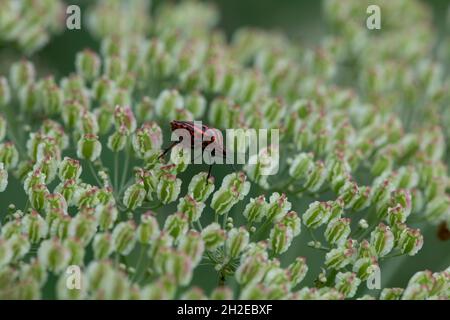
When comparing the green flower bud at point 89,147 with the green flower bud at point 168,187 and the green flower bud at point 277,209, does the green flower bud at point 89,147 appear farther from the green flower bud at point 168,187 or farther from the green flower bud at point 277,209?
the green flower bud at point 277,209

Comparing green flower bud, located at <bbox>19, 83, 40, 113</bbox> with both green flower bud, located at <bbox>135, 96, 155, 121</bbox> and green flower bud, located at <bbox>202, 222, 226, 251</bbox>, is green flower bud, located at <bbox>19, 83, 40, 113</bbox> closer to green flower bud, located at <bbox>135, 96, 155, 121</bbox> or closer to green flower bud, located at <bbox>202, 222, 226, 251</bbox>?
green flower bud, located at <bbox>135, 96, 155, 121</bbox>

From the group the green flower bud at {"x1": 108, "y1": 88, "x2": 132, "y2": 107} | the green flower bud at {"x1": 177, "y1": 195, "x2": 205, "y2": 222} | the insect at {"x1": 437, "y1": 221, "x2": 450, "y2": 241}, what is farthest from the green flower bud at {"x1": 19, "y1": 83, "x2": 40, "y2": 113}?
the insect at {"x1": 437, "y1": 221, "x2": 450, "y2": 241}

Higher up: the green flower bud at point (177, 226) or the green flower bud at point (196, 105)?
the green flower bud at point (196, 105)

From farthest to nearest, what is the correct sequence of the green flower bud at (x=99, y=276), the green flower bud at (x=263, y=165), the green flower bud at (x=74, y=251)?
1. the green flower bud at (x=263, y=165)
2. the green flower bud at (x=74, y=251)
3. the green flower bud at (x=99, y=276)

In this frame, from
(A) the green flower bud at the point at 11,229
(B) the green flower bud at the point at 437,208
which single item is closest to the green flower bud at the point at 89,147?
(A) the green flower bud at the point at 11,229

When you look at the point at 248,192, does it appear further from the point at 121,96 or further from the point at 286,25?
the point at 286,25

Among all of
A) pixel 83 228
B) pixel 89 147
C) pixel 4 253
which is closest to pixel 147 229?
pixel 83 228

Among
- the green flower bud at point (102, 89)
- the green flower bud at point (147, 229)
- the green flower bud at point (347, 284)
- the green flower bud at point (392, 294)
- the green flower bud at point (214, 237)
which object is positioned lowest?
the green flower bud at point (392, 294)
